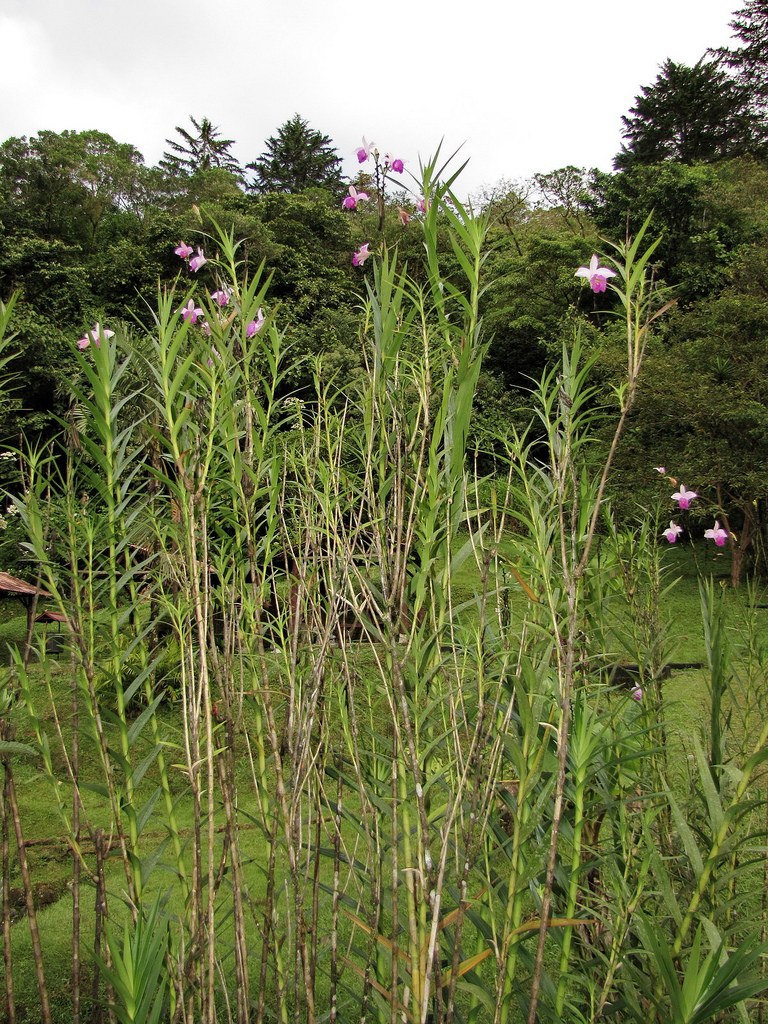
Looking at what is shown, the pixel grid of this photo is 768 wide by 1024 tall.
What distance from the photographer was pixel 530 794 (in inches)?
38.4

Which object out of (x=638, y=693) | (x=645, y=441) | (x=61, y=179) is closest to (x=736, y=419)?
(x=645, y=441)

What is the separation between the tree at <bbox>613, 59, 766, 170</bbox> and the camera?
17.0 metres

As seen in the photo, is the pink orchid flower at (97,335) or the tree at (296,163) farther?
the tree at (296,163)

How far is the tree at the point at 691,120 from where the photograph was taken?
1695 cm

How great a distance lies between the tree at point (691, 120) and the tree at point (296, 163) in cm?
925

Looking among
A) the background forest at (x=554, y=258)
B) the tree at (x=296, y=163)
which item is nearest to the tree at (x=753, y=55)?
the background forest at (x=554, y=258)

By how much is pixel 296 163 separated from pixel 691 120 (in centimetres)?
1204

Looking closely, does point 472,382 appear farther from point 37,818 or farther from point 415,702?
point 37,818

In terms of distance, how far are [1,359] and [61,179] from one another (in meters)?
20.8

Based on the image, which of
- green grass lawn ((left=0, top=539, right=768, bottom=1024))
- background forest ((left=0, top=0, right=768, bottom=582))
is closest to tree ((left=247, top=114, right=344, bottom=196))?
background forest ((left=0, top=0, right=768, bottom=582))

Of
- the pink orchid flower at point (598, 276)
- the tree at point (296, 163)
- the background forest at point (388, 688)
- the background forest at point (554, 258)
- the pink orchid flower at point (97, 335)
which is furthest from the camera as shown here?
the tree at point (296, 163)

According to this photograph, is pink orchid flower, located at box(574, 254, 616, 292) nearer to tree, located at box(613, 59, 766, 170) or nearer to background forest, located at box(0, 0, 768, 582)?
background forest, located at box(0, 0, 768, 582)

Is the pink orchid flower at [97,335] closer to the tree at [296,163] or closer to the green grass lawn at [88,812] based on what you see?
the green grass lawn at [88,812]

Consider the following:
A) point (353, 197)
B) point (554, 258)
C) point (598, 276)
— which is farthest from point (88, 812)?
point (554, 258)
